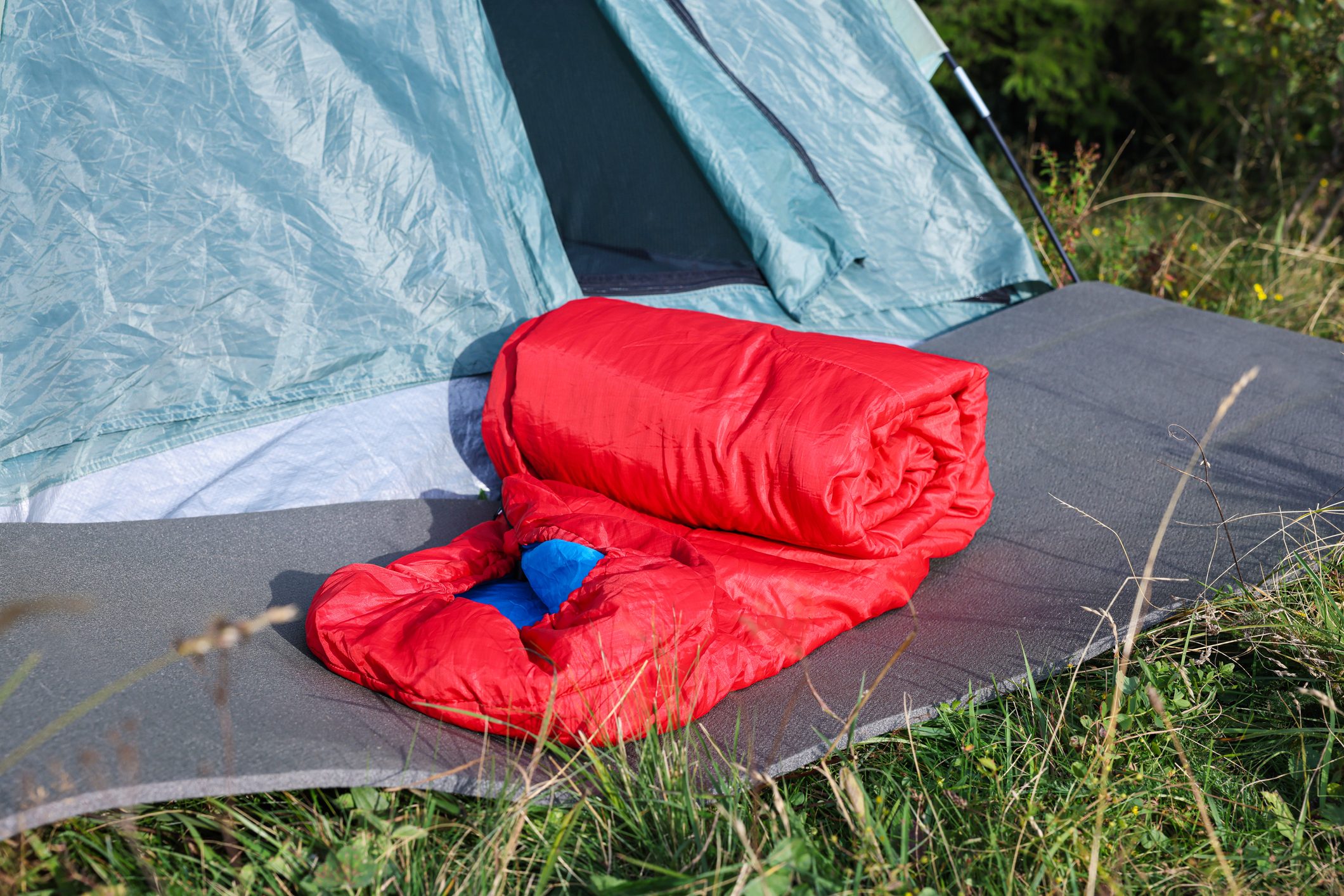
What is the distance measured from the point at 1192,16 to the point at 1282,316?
1.99m

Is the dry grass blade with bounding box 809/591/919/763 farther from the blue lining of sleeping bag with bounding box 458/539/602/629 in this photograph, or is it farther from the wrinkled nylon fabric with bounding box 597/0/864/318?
the wrinkled nylon fabric with bounding box 597/0/864/318

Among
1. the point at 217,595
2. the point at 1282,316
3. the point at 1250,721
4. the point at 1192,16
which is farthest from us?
the point at 1192,16

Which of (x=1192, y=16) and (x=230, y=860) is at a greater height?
(x=1192, y=16)

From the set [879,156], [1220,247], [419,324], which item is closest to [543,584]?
[419,324]

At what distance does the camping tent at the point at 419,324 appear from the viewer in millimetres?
1448

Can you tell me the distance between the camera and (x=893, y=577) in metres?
1.68

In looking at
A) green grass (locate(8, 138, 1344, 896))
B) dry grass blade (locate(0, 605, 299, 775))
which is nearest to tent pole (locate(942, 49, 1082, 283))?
green grass (locate(8, 138, 1344, 896))

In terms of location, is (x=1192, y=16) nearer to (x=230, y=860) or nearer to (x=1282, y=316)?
(x=1282, y=316)

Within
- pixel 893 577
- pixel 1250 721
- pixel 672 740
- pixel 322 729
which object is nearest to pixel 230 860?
pixel 322 729

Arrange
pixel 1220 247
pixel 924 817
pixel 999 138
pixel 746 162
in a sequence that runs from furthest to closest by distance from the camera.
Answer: pixel 1220 247
pixel 999 138
pixel 746 162
pixel 924 817

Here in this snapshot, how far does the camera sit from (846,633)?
1655 mm

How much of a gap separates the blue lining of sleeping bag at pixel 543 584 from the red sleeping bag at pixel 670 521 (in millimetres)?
24

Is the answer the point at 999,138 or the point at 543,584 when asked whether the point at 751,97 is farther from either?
the point at 543,584

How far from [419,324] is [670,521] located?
87 centimetres
